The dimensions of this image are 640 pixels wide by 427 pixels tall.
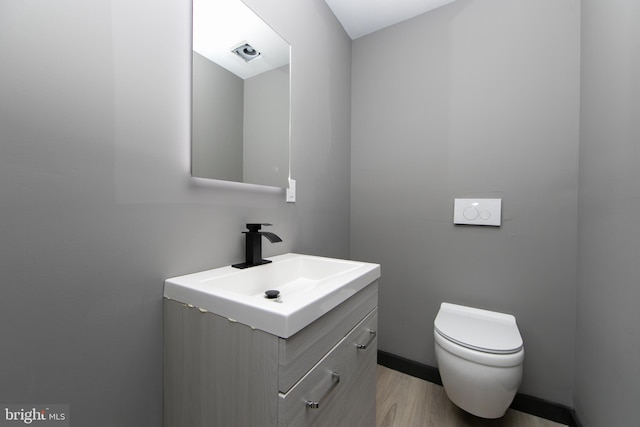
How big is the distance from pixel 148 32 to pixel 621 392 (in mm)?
1985

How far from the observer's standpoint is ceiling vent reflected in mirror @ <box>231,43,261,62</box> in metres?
1.07

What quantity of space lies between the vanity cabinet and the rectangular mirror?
547mm

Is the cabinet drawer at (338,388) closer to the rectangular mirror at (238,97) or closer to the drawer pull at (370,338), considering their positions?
the drawer pull at (370,338)

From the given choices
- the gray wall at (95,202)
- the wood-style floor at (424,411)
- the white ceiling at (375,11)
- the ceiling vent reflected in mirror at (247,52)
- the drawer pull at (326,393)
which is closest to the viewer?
the gray wall at (95,202)

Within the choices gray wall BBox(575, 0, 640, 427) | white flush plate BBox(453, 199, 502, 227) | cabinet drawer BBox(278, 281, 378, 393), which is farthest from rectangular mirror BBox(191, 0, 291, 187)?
gray wall BBox(575, 0, 640, 427)

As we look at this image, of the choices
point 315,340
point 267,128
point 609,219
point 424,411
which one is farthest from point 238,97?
point 424,411

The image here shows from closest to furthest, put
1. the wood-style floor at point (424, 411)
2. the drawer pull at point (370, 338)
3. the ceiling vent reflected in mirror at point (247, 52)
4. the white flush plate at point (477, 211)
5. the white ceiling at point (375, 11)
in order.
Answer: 1. the drawer pull at point (370, 338)
2. the ceiling vent reflected in mirror at point (247, 52)
3. the wood-style floor at point (424, 411)
4. the white flush plate at point (477, 211)
5. the white ceiling at point (375, 11)

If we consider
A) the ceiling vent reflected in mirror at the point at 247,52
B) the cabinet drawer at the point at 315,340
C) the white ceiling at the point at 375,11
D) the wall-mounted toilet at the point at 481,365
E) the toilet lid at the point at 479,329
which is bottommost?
the wall-mounted toilet at the point at 481,365

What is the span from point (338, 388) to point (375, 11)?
2137 millimetres

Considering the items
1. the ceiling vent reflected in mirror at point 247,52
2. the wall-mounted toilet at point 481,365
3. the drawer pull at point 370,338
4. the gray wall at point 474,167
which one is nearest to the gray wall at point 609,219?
the gray wall at point 474,167

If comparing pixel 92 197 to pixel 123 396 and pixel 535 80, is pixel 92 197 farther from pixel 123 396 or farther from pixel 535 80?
pixel 535 80

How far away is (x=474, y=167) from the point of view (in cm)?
152

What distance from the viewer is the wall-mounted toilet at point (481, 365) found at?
43.1 inches

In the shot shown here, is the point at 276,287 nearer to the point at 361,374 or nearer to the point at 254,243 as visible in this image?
the point at 254,243
